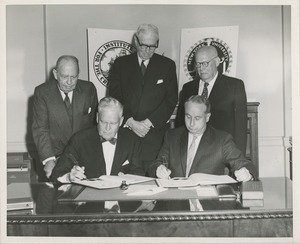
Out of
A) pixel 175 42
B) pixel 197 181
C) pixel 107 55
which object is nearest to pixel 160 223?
pixel 197 181

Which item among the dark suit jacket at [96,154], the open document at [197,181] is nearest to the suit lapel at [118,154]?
the dark suit jacket at [96,154]

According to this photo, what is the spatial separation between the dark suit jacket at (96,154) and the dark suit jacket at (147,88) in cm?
54

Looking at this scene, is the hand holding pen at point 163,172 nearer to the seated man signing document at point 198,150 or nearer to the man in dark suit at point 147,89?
the seated man signing document at point 198,150

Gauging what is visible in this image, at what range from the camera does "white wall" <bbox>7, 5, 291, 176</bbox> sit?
4070 mm

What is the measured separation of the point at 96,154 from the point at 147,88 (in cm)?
85

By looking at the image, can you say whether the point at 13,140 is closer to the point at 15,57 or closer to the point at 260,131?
the point at 15,57

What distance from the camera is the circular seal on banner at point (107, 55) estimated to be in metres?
4.05

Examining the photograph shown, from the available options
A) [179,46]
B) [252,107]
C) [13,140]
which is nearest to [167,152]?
[252,107]

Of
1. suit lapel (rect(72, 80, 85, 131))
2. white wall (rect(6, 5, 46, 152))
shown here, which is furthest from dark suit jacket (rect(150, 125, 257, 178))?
white wall (rect(6, 5, 46, 152))

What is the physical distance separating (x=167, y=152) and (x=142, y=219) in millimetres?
1033

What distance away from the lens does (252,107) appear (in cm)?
386

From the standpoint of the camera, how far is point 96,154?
2.52 metres

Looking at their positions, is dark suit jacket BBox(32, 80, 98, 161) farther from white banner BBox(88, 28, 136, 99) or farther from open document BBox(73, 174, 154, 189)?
white banner BBox(88, 28, 136, 99)

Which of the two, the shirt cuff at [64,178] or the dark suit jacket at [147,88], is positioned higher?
the dark suit jacket at [147,88]
